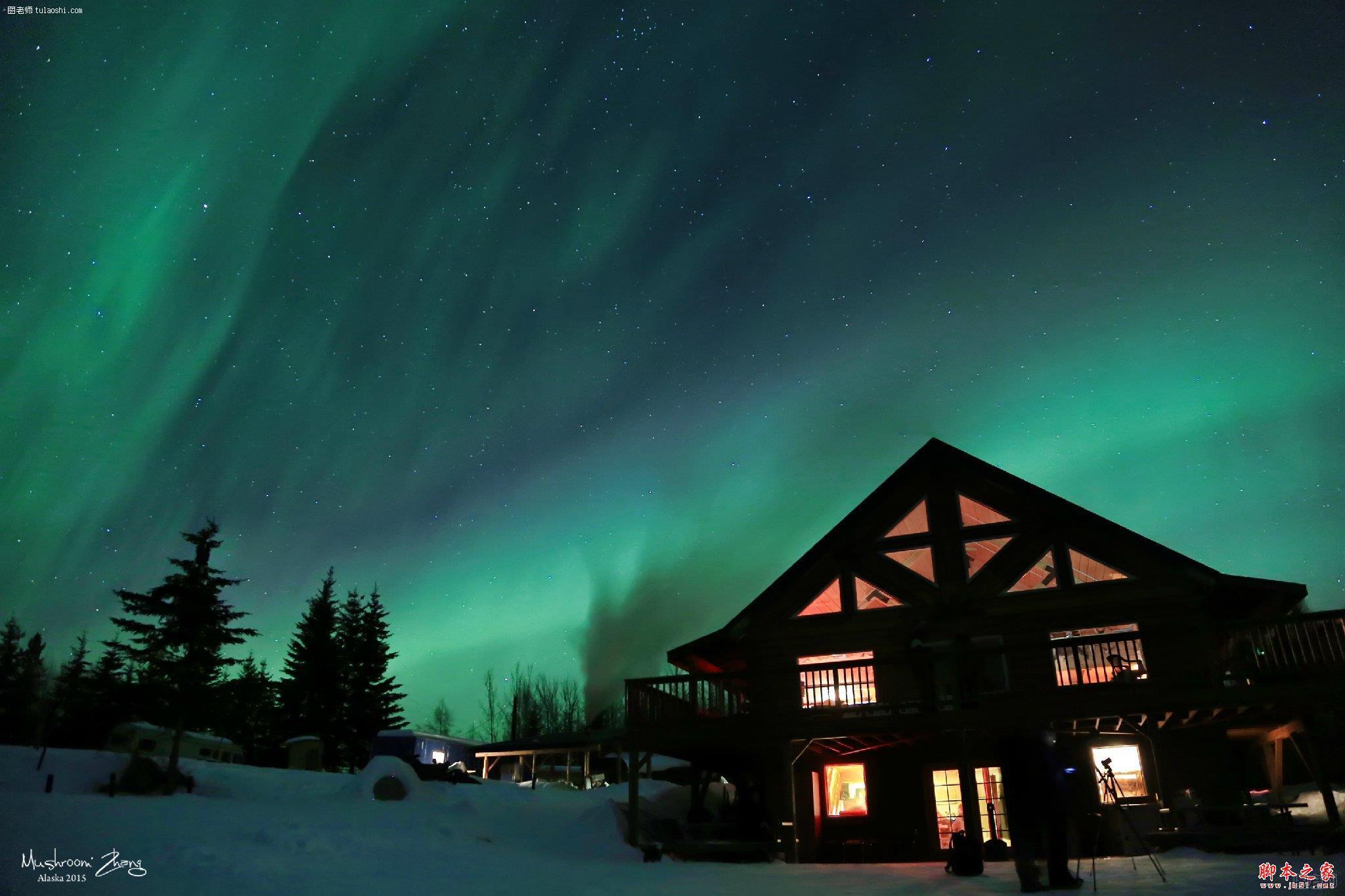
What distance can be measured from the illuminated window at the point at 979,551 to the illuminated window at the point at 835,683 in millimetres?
3359

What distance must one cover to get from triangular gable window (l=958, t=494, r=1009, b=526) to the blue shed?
103ft

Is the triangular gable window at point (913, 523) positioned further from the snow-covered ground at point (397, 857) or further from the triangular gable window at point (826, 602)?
the snow-covered ground at point (397, 857)

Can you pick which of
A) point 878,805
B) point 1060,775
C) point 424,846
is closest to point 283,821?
point 424,846

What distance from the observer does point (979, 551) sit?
70.7ft

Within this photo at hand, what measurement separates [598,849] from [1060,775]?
12485 millimetres

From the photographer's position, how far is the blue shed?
4866cm

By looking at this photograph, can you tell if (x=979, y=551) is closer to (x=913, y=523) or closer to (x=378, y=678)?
(x=913, y=523)

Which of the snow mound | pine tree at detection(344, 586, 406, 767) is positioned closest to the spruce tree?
pine tree at detection(344, 586, 406, 767)

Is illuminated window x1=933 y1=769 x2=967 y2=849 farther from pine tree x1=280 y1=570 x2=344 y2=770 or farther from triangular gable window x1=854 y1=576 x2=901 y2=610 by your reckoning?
pine tree x1=280 y1=570 x2=344 y2=770

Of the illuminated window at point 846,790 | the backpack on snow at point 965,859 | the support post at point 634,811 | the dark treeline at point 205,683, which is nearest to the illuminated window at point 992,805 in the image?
the illuminated window at point 846,790

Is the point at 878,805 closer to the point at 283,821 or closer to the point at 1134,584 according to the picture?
the point at 1134,584

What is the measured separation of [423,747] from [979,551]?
42.2m

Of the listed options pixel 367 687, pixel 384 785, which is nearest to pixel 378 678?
pixel 367 687

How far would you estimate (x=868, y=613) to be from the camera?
71.8 ft
